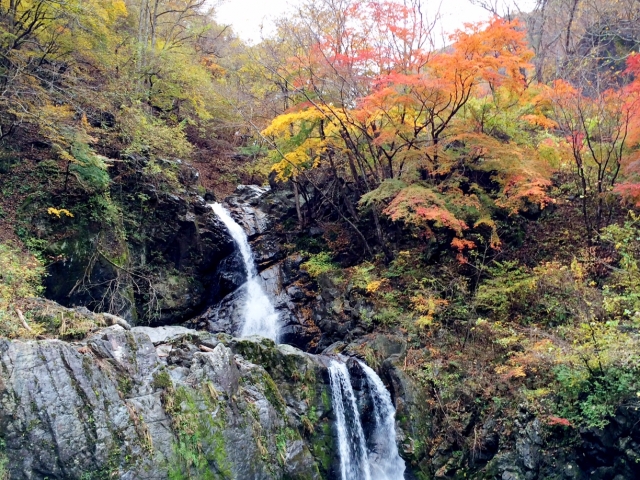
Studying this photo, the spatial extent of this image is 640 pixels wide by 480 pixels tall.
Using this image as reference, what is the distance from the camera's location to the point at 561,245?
11.7m

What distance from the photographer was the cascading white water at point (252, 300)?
44.2 feet

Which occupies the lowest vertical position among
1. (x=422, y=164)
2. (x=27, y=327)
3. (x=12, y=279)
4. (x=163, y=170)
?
(x=27, y=327)

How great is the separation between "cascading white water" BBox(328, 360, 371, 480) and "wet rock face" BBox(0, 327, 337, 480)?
0.53m

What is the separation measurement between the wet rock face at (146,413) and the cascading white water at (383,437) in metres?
1.24

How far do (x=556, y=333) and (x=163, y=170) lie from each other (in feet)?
38.9

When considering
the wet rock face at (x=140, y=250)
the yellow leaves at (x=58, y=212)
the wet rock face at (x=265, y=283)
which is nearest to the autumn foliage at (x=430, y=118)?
the wet rock face at (x=265, y=283)

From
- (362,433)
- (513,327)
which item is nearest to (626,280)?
(513,327)

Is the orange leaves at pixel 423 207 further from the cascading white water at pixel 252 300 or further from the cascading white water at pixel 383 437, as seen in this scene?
the cascading white water at pixel 252 300

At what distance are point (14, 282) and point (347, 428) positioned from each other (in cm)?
720

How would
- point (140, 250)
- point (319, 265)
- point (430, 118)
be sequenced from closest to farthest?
point (430, 118) < point (140, 250) < point (319, 265)

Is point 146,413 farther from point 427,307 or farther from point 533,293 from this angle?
point 533,293

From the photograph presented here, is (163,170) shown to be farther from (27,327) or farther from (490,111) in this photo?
(490,111)

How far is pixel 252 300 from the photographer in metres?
14.2

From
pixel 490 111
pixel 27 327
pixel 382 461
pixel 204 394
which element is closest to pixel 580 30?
pixel 490 111
